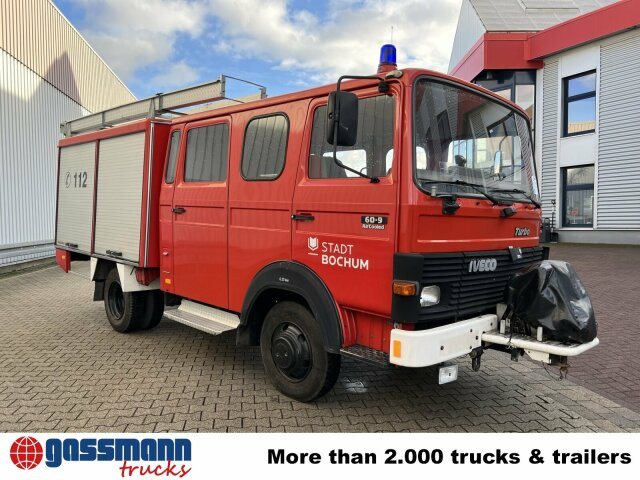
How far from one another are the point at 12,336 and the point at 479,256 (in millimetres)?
5634

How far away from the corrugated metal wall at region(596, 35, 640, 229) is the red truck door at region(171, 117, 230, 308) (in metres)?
14.9

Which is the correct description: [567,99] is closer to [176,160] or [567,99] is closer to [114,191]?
[176,160]

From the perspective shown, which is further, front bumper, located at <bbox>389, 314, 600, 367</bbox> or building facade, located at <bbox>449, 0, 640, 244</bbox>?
building facade, located at <bbox>449, 0, 640, 244</bbox>

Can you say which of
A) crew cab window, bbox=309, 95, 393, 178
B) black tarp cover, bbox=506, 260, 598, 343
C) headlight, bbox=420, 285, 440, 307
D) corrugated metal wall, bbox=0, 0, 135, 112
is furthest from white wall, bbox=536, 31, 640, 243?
corrugated metal wall, bbox=0, 0, 135, 112

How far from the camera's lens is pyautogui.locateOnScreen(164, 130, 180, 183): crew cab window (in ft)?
17.3

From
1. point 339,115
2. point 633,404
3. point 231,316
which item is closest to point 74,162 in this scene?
point 231,316

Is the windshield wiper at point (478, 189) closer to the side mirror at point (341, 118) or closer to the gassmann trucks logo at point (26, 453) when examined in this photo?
the side mirror at point (341, 118)

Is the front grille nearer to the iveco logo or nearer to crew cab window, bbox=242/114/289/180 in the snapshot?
the iveco logo

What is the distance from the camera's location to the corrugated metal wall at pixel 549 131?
1714 cm

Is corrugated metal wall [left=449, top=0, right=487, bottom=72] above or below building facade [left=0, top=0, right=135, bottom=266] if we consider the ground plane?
above

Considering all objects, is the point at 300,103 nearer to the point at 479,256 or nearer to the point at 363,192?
the point at 363,192

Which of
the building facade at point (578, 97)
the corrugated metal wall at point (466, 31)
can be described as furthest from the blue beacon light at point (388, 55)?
the corrugated metal wall at point (466, 31)

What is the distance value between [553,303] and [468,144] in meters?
1.28

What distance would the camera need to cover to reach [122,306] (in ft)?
20.7
